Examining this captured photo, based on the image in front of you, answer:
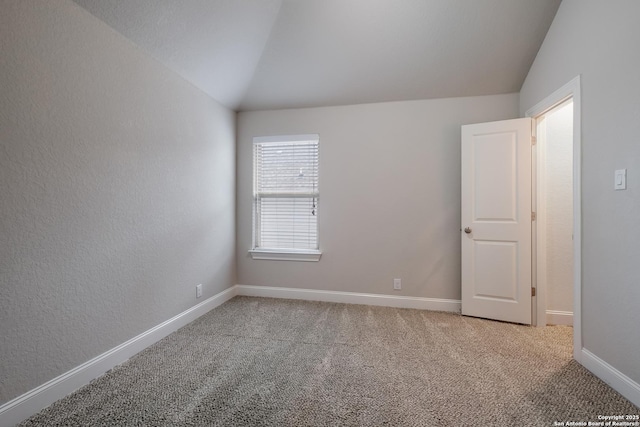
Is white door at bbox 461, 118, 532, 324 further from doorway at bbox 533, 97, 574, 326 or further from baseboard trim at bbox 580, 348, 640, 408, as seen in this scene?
baseboard trim at bbox 580, 348, 640, 408

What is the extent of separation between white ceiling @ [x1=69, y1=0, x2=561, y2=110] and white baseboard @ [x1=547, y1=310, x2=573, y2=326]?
2.30m

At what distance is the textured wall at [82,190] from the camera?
141cm

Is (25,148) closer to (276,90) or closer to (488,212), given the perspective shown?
(276,90)

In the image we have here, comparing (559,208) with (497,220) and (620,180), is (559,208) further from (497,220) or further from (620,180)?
(620,180)

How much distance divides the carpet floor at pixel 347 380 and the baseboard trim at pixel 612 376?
41 mm

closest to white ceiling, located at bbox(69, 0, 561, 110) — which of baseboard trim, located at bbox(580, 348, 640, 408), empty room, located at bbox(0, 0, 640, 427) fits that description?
empty room, located at bbox(0, 0, 640, 427)

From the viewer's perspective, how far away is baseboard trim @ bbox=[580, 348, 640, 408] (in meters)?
1.54

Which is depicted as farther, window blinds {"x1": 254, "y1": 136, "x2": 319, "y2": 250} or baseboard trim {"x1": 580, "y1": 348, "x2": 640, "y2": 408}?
window blinds {"x1": 254, "y1": 136, "x2": 319, "y2": 250}

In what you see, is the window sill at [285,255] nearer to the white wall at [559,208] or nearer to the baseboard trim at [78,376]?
the baseboard trim at [78,376]

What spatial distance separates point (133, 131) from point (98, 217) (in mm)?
696

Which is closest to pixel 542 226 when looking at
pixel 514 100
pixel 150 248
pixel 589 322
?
pixel 589 322

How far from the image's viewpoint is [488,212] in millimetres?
2730

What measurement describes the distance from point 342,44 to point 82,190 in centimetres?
248

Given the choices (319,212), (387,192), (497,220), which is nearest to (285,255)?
(319,212)
